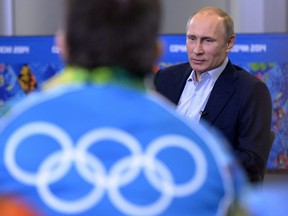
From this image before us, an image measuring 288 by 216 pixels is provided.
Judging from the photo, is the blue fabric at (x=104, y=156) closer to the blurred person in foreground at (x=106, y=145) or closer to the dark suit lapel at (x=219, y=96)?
the blurred person in foreground at (x=106, y=145)

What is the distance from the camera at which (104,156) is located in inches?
47.5

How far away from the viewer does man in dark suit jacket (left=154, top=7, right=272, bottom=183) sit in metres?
2.95

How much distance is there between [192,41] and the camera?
326 cm

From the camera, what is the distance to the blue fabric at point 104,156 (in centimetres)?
120

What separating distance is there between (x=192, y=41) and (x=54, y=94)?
2.09 metres

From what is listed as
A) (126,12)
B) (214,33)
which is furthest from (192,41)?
(126,12)

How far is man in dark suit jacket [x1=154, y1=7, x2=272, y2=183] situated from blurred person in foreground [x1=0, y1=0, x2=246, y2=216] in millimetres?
1658

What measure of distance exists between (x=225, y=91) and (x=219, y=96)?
0.11ft

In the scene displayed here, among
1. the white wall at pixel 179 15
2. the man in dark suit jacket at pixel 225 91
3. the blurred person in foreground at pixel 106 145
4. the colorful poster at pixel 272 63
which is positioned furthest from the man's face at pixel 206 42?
the white wall at pixel 179 15

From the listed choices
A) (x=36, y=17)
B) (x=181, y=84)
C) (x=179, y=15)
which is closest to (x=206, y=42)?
(x=181, y=84)

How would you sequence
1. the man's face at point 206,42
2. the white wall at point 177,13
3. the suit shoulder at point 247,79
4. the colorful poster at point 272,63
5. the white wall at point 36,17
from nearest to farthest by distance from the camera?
the suit shoulder at point 247,79 → the man's face at point 206,42 → the colorful poster at point 272,63 → the white wall at point 177,13 → the white wall at point 36,17

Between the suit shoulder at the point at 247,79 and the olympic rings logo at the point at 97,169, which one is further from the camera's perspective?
the suit shoulder at the point at 247,79

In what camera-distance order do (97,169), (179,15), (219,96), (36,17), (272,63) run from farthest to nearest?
(36,17), (179,15), (272,63), (219,96), (97,169)

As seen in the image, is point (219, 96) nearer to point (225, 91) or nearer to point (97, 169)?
point (225, 91)
